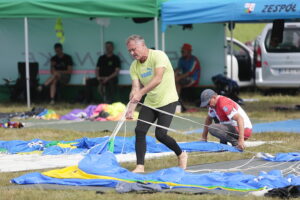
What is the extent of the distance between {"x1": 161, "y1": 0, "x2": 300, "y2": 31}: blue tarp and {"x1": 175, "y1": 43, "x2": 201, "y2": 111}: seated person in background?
7.99ft

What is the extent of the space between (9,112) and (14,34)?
4.07 m

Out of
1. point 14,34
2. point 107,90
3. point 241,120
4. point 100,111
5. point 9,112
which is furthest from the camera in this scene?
point 14,34

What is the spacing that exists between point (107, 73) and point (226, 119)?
363 inches

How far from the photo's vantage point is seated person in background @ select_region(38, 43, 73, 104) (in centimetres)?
2008

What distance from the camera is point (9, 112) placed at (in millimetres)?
17484

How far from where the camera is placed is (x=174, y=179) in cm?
791

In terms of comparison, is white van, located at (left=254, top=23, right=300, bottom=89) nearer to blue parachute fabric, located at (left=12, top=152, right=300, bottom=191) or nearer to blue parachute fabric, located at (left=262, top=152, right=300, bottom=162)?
blue parachute fabric, located at (left=262, top=152, right=300, bottom=162)

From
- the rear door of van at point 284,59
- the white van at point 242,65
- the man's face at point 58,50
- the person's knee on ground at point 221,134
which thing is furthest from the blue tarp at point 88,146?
the white van at point 242,65

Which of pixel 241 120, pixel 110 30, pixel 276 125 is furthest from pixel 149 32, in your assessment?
pixel 241 120

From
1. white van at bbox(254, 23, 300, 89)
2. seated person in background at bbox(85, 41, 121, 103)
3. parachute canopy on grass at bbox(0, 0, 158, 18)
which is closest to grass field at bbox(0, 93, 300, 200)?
white van at bbox(254, 23, 300, 89)

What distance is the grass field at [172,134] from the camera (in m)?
7.41

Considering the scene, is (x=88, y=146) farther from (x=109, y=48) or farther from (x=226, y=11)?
(x=109, y=48)

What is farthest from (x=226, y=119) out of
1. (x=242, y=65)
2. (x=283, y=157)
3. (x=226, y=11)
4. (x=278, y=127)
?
(x=242, y=65)

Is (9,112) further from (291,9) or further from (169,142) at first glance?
(169,142)
